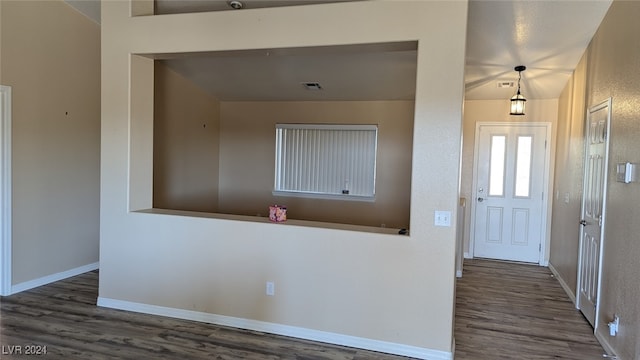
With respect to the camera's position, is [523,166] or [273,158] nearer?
[523,166]

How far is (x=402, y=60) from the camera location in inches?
173

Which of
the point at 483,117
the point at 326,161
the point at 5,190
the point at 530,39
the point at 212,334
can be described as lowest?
the point at 212,334

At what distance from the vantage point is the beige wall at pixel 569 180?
14.5 feet

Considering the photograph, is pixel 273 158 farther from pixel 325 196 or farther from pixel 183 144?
pixel 183 144

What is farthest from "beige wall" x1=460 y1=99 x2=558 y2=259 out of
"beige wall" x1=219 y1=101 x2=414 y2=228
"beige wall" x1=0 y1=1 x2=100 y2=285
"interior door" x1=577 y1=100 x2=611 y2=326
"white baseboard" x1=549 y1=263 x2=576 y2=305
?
"beige wall" x1=0 y1=1 x2=100 y2=285

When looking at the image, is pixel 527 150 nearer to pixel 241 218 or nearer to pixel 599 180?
pixel 599 180

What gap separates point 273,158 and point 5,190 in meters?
3.36

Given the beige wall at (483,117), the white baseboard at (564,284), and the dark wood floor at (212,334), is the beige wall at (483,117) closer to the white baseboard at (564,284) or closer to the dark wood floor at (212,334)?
the white baseboard at (564,284)

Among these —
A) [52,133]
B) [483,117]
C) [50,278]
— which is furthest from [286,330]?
[483,117]

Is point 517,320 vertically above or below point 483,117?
below

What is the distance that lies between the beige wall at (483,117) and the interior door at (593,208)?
1.76m

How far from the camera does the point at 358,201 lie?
19.7 feet

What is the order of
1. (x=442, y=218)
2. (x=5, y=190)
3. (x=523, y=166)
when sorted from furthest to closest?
(x=523, y=166)
(x=5, y=190)
(x=442, y=218)

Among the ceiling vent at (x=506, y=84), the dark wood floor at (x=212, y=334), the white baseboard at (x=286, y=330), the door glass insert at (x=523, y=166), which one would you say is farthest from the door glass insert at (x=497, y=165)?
the white baseboard at (x=286, y=330)
